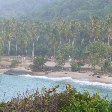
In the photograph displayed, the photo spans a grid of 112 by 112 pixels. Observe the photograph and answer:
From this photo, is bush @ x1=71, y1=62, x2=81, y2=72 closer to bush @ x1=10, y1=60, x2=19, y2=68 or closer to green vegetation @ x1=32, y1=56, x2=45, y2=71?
green vegetation @ x1=32, y1=56, x2=45, y2=71

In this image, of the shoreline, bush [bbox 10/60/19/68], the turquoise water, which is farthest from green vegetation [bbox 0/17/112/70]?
the turquoise water

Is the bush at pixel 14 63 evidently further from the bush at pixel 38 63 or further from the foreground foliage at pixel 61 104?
the foreground foliage at pixel 61 104

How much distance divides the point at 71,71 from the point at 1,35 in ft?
194

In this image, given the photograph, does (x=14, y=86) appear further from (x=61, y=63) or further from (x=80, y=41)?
(x=80, y=41)

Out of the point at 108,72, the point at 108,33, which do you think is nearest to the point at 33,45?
the point at 108,33

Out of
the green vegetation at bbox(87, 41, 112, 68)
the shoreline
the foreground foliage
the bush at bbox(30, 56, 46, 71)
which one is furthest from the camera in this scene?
the bush at bbox(30, 56, 46, 71)

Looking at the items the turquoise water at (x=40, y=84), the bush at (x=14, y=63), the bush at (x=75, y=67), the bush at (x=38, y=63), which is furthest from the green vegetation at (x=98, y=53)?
the bush at (x=14, y=63)

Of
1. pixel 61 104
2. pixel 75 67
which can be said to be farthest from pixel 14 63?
pixel 61 104

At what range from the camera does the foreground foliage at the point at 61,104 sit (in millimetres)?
30562

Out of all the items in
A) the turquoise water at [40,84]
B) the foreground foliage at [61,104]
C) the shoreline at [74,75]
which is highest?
the foreground foliage at [61,104]

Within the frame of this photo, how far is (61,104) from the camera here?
33250 mm

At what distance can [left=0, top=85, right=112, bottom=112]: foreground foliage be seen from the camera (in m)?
30.6

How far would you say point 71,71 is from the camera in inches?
5989

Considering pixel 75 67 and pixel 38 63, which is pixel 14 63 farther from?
pixel 75 67
